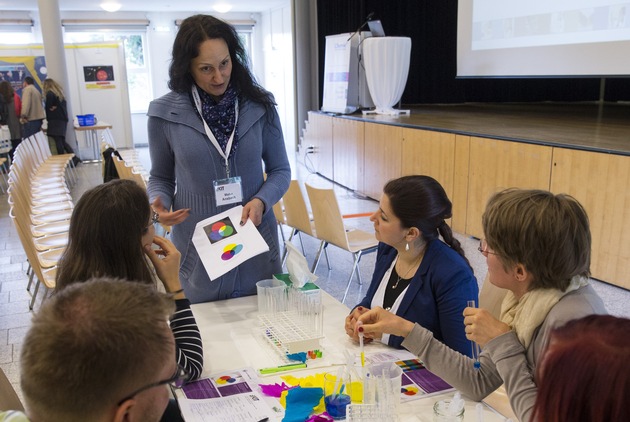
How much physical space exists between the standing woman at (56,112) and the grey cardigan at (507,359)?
8.47m

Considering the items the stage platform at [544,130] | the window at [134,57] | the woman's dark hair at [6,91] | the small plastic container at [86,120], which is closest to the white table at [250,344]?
the stage platform at [544,130]

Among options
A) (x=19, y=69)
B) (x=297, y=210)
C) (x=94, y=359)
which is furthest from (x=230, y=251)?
(x=19, y=69)

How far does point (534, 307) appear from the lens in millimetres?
1322

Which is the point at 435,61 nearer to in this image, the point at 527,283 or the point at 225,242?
the point at 225,242

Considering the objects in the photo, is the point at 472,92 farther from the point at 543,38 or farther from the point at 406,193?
the point at 406,193

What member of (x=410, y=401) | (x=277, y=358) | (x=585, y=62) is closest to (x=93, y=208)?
(x=277, y=358)

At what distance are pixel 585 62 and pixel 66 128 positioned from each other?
7563mm

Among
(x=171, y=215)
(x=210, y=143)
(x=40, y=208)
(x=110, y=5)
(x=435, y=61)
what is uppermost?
(x=110, y=5)

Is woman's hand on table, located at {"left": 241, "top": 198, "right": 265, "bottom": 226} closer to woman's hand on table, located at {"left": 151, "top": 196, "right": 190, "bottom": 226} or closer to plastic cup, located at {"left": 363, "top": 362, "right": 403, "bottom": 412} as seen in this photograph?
woman's hand on table, located at {"left": 151, "top": 196, "right": 190, "bottom": 226}

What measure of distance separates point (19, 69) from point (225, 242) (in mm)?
10538

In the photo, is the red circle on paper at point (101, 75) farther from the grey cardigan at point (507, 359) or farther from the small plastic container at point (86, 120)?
the grey cardigan at point (507, 359)

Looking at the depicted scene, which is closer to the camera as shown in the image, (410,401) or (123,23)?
(410,401)

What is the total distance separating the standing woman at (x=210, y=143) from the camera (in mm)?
2004

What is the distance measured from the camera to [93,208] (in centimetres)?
153
